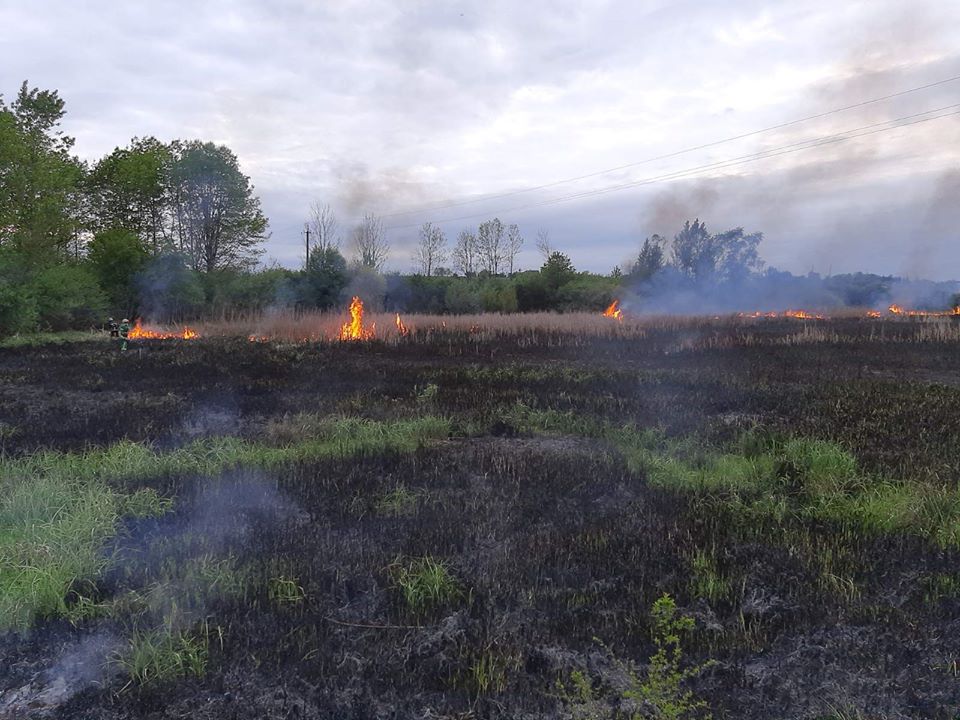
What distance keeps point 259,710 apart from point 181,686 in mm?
499

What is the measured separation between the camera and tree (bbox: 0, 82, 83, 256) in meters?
25.1

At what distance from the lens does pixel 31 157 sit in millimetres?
26016

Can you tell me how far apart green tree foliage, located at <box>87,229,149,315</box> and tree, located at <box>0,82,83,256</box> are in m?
2.28

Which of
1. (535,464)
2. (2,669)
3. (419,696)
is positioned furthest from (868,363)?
(2,669)

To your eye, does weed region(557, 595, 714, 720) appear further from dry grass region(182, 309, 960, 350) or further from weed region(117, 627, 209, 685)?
dry grass region(182, 309, 960, 350)

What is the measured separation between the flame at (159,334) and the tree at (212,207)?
13361 millimetres

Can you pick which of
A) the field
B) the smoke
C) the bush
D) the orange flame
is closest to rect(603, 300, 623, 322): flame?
the orange flame

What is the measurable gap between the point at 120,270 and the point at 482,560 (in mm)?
33322

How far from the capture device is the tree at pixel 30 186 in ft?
82.4

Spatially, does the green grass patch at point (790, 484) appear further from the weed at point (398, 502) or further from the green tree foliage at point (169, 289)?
the green tree foliage at point (169, 289)

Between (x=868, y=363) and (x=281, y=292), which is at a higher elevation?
(x=281, y=292)

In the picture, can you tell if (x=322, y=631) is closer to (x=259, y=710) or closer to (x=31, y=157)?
(x=259, y=710)

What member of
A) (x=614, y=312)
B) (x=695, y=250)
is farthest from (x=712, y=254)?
(x=614, y=312)

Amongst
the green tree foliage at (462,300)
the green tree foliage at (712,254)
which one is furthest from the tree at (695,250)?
the green tree foliage at (462,300)
